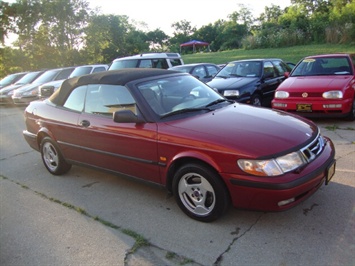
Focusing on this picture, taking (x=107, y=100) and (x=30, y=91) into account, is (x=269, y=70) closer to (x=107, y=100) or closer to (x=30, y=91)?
(x=107, y=100)

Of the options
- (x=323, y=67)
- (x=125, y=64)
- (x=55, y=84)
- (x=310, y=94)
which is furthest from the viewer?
(x=55, y=84)

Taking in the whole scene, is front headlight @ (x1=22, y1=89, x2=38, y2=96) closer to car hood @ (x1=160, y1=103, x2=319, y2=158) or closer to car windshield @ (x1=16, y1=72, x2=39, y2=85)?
car windshield @ (x1=16, y1=72, x2=39, y2=85)

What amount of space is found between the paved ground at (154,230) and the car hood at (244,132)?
2.55 ft

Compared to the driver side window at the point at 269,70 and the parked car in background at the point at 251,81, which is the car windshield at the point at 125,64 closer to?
the parked car in background at the point at 251,81

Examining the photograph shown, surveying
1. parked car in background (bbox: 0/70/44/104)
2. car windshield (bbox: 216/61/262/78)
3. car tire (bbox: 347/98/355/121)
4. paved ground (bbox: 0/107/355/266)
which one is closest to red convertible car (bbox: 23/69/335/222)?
paved ground (bbox: 0/107/355/266)

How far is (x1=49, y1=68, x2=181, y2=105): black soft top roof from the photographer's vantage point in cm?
403

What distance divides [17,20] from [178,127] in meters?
30.0

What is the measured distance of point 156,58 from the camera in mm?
11727

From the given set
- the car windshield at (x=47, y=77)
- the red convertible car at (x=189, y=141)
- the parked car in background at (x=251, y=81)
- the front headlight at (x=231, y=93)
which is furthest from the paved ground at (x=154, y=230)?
the car windshield at (x=47, y=77)

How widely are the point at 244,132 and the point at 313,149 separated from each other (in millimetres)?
718

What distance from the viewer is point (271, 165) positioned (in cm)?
287

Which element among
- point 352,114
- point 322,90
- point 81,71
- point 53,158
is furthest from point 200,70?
point 53,158

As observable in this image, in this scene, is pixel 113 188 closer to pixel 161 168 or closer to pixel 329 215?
pixel 161 168

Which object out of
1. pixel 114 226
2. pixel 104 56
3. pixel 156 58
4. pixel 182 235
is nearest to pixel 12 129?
pixel 156 58
